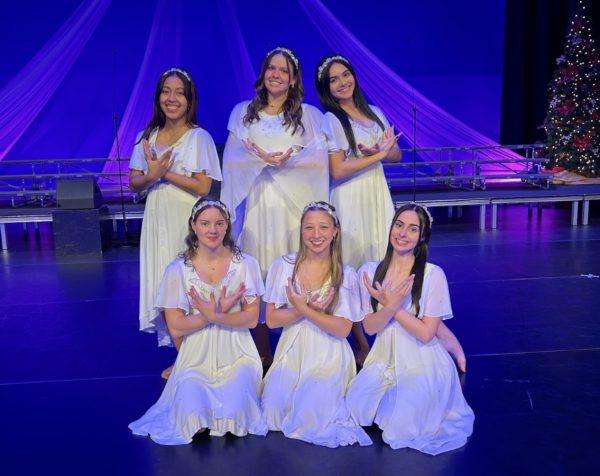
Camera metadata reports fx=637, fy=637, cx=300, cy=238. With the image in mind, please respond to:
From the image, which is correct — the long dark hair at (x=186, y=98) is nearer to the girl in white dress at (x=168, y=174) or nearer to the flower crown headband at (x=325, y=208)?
the girl in white dress at (x=168, y=174)

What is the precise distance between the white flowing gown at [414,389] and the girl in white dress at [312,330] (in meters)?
0.08

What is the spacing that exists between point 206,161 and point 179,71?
15.5 inches

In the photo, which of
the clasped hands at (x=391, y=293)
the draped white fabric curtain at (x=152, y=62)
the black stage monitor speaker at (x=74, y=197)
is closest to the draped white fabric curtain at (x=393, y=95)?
the draped white fabric curtain at (x=152, y=62)

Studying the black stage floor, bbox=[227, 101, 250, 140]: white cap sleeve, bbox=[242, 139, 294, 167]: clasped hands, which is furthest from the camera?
bbox=[227, 101, 250, 140]: white cap sleeve

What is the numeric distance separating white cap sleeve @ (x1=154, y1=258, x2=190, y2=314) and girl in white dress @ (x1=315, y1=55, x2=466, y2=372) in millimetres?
780

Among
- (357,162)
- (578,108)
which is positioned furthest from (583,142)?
(357,162)

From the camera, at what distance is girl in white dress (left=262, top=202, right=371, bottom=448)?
2.30 metres

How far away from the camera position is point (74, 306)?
4055mm

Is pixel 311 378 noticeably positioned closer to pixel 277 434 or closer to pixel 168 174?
pixel 277 434

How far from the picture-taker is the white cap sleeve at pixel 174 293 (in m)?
2.46

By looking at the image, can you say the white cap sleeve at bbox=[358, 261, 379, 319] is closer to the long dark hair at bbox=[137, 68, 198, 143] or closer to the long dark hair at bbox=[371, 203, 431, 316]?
the long dark hair at bbox=[371, 203, 431, 316]

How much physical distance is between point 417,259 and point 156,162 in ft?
3.66

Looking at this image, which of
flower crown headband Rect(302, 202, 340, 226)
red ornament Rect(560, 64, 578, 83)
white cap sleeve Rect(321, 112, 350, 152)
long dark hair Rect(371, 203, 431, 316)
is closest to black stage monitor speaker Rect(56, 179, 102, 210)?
white cap sleeve Rect(321, 112, 350, 152)

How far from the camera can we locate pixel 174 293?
8.06ft
